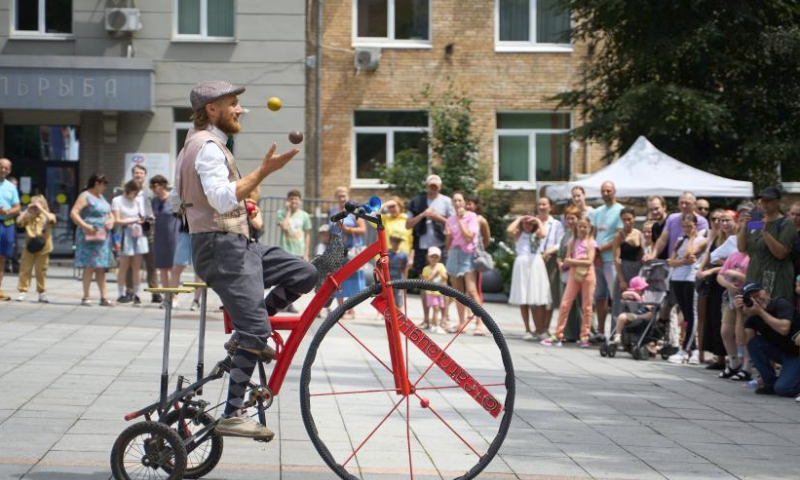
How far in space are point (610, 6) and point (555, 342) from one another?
924 centimetres

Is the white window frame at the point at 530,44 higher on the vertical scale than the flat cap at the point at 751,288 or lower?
higher

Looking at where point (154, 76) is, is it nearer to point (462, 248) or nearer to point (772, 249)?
point (462, 248)

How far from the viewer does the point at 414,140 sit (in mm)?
29141

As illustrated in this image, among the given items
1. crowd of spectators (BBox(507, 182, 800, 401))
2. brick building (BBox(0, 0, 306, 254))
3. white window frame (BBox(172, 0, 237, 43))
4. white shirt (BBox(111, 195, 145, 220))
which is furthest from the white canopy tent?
white window frame (BBox(172, 0, 237, 43))

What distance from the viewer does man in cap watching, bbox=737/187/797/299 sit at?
37.4ft

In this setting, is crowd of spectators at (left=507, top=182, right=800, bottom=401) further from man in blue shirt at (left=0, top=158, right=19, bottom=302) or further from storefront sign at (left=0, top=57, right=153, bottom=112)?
storefront sign at (left=0, top=57, right=153, bottom=112)

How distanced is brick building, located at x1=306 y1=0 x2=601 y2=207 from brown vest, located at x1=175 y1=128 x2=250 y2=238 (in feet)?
74.4

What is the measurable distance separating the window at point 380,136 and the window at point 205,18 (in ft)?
12.0

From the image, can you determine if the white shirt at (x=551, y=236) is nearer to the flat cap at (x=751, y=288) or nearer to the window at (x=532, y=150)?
the flat cap at (x=751, y=288)

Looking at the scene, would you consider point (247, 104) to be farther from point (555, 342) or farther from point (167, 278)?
point (555, 342)

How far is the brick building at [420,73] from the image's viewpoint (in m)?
28.8

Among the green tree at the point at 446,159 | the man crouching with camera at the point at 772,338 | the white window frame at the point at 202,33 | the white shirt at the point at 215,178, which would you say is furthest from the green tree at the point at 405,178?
the white shirt at the point at 215,178

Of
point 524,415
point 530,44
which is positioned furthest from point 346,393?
point 530,44

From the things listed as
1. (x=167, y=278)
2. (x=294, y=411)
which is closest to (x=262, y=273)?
(x=294, y=411)
